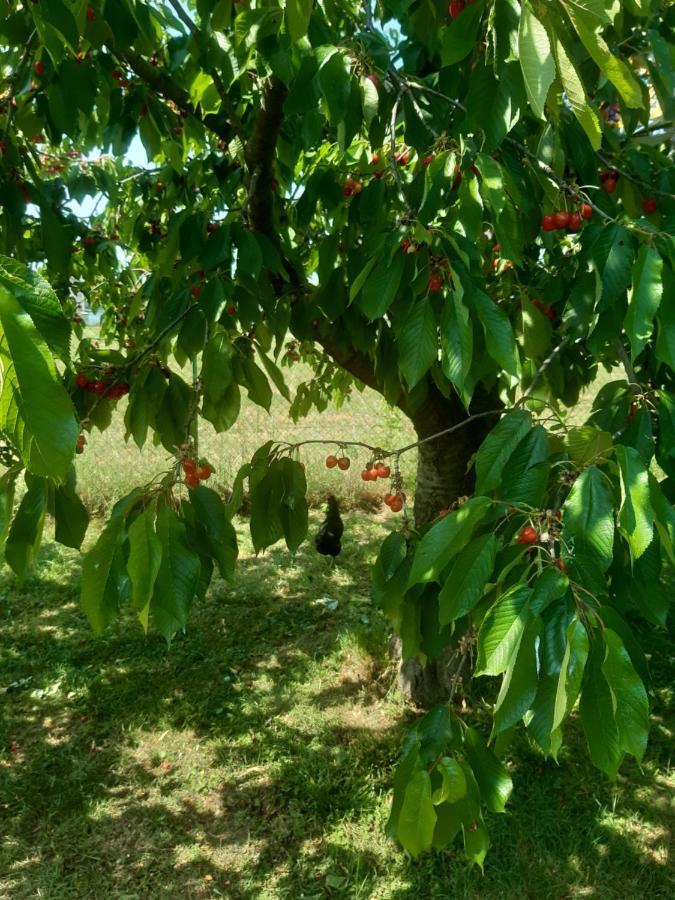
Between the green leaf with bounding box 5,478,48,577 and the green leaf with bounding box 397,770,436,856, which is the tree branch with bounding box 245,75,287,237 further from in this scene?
the green leaf with bounding box 397,770,436,856

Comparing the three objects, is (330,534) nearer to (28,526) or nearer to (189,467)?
(189,467)

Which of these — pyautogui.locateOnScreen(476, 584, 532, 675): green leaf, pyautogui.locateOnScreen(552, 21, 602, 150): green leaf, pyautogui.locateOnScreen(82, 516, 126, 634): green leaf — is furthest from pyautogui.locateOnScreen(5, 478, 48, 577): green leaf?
pyautogui.locateOnScreen(552, 21, 602, 150): green leaf

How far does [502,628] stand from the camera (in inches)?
34.9

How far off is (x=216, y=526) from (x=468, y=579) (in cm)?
48

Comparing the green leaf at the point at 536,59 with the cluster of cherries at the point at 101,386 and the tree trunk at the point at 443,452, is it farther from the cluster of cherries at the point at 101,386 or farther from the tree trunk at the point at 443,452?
the tree trunk at the point at 443,452

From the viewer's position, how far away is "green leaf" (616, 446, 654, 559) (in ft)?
2.94

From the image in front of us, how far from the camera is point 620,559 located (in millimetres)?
1160

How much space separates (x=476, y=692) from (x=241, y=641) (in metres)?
1.32

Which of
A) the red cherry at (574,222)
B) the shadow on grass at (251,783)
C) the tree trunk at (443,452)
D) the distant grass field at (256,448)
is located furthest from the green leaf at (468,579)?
the distant grass field at (256,448)

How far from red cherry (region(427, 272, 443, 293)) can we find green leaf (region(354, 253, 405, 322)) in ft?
0.23

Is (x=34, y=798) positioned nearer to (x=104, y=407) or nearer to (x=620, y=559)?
(x=104, y=407)

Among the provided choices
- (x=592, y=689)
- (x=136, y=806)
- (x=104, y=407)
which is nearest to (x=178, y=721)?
(x=136, y=806)

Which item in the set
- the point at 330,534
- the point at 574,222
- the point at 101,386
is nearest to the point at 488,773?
the point at 574,222

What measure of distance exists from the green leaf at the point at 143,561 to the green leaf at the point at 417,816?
0.56 metres
